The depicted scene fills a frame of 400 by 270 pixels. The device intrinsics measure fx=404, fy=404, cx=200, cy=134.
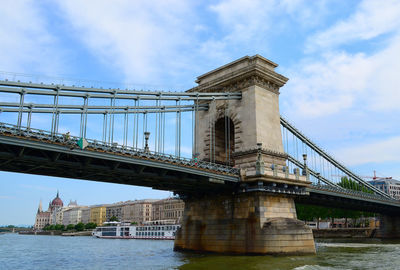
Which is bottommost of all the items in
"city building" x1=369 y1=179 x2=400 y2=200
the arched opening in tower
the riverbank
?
the riverbank

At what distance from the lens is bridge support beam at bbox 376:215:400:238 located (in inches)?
2881

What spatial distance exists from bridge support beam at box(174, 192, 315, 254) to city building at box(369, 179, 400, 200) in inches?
6515

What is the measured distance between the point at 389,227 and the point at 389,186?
124 meters

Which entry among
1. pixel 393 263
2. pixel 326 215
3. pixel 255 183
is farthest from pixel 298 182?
pixel 326 215

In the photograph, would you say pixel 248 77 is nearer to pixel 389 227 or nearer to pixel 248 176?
pixel 248 176

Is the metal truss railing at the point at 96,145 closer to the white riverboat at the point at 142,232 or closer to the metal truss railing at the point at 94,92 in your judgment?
the metal truss railing at the point at 94,92

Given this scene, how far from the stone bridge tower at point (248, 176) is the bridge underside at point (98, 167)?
239 centimetres

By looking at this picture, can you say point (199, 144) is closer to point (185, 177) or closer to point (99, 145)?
point (185, 177)

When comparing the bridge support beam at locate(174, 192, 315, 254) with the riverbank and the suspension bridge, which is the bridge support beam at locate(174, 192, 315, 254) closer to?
the suspension bridge

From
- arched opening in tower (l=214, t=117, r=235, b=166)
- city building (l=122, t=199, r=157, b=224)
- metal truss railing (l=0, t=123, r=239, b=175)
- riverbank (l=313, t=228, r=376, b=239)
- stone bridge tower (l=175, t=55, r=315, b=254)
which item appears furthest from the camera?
city building (l=122, t=199, r=157, b=224)

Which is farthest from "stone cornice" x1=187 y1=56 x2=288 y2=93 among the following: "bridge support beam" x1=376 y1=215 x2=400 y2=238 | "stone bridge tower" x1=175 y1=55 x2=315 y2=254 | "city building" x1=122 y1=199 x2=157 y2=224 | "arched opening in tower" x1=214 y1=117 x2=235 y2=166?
"city building" x1=122 y1=199 x2=157 y2=224

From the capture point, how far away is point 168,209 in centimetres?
15750

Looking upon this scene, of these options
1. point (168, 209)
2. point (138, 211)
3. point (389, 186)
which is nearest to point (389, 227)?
point (168, 209)

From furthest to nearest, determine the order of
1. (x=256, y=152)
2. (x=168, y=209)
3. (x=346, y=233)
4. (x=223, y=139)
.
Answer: (x=168, y=209) < (x=346, y=233) < (x=223, y=139) < (x=256, y=152)
